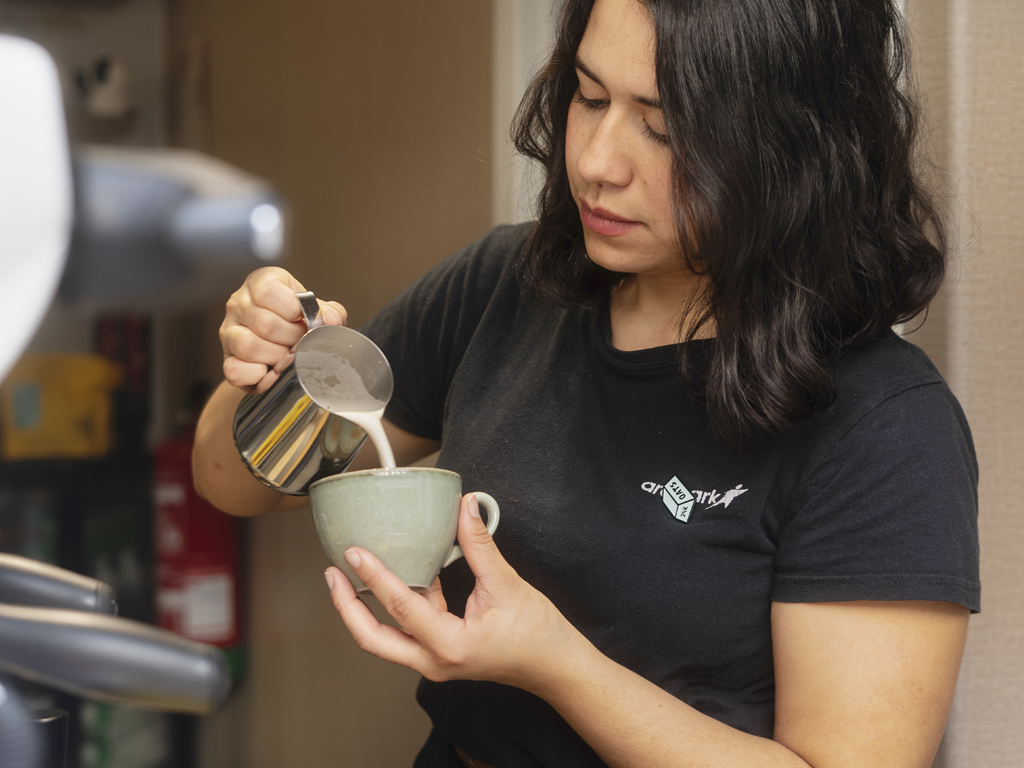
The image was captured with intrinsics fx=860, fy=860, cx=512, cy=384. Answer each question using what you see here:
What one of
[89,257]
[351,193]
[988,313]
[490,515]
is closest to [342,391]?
[490,515]

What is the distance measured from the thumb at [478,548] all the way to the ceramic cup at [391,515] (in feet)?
0.10

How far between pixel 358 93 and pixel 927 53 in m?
0.98

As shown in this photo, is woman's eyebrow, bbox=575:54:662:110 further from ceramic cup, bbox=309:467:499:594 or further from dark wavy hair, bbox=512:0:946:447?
ceramic cup, bbox=309:467:499:594

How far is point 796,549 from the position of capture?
0.68 m

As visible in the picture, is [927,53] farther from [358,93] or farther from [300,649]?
[300,649]

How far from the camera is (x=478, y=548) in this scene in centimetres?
57

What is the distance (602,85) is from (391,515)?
367 millimetres

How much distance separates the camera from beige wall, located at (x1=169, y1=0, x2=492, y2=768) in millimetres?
1367

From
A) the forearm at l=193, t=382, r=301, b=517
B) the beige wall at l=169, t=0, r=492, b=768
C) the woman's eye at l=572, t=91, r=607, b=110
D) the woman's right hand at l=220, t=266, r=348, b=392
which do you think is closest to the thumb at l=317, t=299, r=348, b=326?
the woman's right hand at l=220, t=266, r=348, b=392

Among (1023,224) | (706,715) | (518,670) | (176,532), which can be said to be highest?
(1023,224)

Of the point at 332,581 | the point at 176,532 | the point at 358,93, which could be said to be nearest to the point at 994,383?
the point at 332,581

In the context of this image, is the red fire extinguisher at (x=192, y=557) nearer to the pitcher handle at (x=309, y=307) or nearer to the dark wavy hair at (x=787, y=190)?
the pitcher handle at (x=309, y=307)

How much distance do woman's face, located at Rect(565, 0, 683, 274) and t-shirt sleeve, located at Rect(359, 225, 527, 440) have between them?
224mm

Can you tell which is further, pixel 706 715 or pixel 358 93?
pixel 358 93
